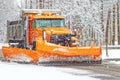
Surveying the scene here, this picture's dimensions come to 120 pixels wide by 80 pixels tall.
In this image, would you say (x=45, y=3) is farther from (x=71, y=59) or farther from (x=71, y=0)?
(x=71, y=59)

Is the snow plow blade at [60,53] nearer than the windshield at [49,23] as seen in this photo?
Yes

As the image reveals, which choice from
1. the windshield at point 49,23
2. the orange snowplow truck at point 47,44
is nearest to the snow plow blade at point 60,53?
the orange snowplow truck at point 47,44

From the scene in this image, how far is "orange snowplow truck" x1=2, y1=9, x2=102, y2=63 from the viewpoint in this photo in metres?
21.2

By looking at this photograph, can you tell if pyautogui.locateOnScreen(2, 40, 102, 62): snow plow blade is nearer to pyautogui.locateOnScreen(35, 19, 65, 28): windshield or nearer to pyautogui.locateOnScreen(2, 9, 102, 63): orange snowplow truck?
pyautogui.locateOnScreen(2, 9, 102, 63): orange snowplow truck

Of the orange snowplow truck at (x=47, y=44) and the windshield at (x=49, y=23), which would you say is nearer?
the orange snowplow truck at (x=47, y=44)

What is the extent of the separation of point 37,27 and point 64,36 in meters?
1.84

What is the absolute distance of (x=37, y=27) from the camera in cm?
2405

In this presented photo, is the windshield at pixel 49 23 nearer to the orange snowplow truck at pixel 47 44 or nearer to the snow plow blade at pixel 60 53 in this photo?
the orange snowplow truck at pixel 47 44

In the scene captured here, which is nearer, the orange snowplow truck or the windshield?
the orange snowplow truck

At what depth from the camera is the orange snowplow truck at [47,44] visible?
2120 centimetres

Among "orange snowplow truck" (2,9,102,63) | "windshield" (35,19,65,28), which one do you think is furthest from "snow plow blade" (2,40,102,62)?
"windshield" (35,19,65,28)

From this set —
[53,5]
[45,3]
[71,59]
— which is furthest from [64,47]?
[45,3]

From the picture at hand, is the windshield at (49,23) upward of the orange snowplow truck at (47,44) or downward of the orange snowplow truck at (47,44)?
upward

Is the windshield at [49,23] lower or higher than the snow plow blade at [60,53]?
higher
